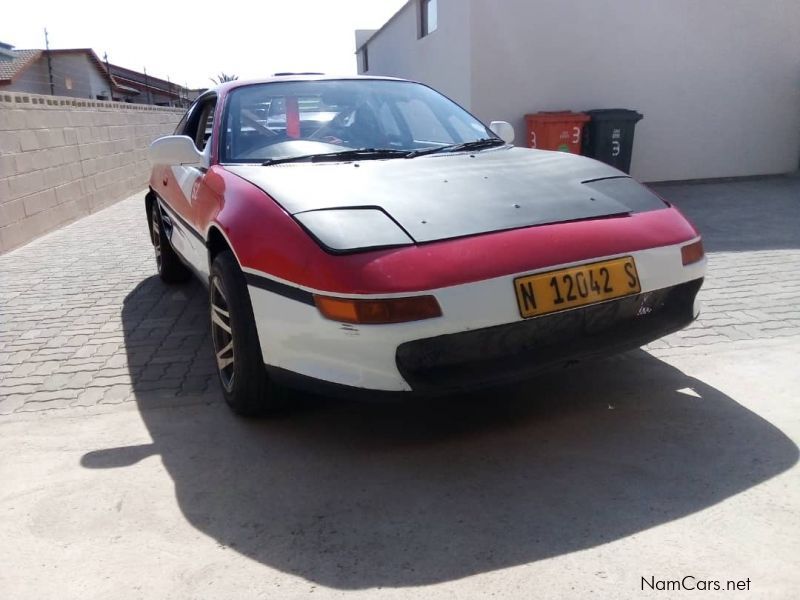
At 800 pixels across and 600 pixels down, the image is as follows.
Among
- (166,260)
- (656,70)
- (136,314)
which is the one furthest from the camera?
(656,70)

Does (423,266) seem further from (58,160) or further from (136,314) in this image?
(58,160)

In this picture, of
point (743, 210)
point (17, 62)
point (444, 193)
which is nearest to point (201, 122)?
point (444, 193)

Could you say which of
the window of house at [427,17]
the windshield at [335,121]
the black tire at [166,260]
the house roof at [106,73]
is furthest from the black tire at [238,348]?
the house roof at [106,73]

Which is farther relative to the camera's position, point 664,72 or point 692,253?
point 664,72

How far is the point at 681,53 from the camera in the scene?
387 inches

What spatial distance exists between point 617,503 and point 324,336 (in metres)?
1.08

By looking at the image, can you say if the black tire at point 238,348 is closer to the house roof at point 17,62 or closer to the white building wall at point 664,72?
the white building wall at point 664,72

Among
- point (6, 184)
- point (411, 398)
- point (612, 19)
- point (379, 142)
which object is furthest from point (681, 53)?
point (411, 398)

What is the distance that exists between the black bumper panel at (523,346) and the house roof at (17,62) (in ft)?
A: 85.7

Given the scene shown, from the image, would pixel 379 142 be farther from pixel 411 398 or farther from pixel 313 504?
pixel 313 504

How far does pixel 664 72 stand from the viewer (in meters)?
9.89

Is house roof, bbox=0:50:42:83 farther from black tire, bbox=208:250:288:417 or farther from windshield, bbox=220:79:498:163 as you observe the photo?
black tire, bbox=208:250:288:417

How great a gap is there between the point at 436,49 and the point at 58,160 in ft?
19.6

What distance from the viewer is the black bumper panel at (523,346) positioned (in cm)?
237
